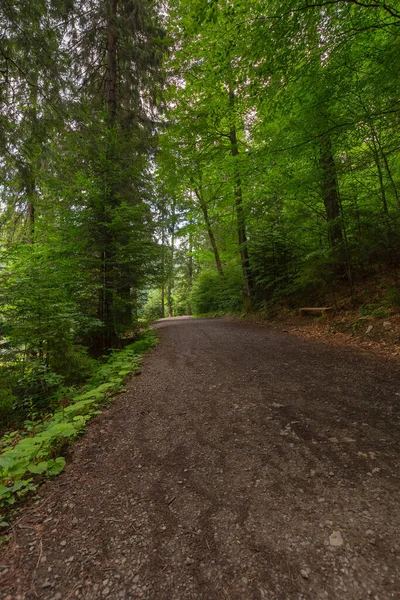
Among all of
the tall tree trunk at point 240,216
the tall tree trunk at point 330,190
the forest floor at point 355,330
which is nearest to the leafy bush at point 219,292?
the tall tree trunk at point 240,216

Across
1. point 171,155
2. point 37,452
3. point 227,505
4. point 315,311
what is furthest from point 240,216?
point 227,505

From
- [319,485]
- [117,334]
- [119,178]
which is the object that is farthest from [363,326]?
[119,178]

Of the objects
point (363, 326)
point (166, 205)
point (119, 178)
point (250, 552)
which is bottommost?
point (250, 552)

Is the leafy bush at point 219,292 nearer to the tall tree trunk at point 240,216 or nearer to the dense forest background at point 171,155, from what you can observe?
the tall tree trunk at point 240,216

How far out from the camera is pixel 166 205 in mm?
11633

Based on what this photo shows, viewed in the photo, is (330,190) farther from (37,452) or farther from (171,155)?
(37,452)

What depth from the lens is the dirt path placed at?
124cm

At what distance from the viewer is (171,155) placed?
949cm

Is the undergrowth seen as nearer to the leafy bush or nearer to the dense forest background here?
the dense forest background

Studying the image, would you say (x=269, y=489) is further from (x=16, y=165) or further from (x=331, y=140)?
(x=16, y=165)

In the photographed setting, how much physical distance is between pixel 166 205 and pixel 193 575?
11.9 metres

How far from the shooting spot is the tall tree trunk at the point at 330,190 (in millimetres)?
5671

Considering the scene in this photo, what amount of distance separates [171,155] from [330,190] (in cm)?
590

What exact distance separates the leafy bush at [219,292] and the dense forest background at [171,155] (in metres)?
1.60
